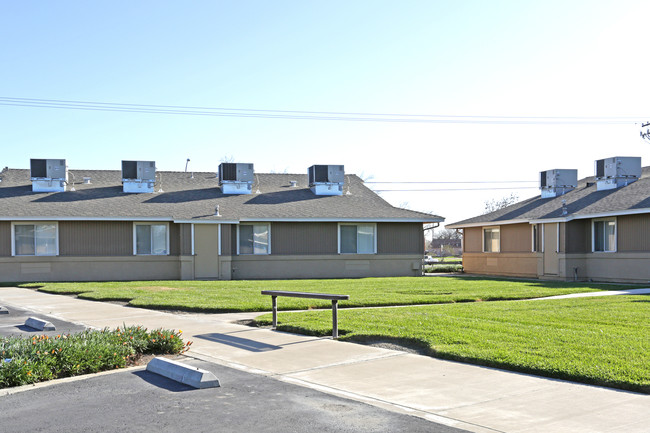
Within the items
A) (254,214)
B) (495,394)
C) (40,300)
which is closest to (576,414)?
(495,394)

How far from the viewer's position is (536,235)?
3125 centimetres

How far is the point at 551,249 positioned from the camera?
29875 mm

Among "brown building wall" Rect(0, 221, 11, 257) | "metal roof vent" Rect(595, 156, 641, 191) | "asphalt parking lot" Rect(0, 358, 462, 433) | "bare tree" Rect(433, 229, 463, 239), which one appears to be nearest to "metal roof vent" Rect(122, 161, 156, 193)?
"brown building wall" Rect(0, 221, 11, 257)

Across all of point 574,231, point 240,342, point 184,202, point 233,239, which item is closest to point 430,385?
point 240,342

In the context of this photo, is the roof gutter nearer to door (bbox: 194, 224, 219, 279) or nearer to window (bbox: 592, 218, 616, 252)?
window (bbox: 592, 218, 616, 252)

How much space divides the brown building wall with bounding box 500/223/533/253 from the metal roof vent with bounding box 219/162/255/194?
44.1 feet

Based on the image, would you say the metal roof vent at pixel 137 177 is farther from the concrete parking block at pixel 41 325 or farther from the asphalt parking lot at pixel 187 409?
the asphalt parking lot at pixel 187 409

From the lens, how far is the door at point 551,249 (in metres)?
29.4

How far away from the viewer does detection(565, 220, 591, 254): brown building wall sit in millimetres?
28922

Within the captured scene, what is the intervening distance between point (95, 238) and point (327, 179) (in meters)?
12.5

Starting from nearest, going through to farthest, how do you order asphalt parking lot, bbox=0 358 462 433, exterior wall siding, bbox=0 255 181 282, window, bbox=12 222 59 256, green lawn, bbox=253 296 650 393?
1. asphalt parking lot, bbox=0 358 462 433
2. green lawn, bbox=253 296 650 393
3. exterior wall siding, bbox=0 255 181 282
4. window, bbox=12 222 59 256

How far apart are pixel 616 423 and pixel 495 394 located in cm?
142

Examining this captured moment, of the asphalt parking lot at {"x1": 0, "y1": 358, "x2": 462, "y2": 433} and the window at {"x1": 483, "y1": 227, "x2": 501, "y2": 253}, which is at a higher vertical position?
the window at {"x1": 483, "y1": 227, "x2": 501, "y2": 253}

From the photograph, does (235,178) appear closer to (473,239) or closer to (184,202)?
(184,202)
